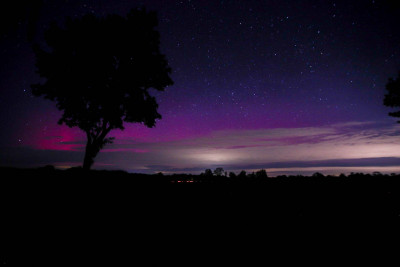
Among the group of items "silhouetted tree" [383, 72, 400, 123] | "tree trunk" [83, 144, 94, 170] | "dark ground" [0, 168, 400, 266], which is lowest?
"dark ground" [0, 168, 400, 266]

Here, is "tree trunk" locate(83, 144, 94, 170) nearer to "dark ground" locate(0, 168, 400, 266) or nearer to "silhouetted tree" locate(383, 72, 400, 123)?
"dark ground" locate(0, 168, 400, 266)

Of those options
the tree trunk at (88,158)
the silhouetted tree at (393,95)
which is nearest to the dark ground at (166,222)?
the tree trunk at (88,158)

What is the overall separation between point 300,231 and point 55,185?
7.67m

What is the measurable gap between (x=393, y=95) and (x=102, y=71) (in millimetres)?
27072

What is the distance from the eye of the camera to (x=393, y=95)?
19219mm

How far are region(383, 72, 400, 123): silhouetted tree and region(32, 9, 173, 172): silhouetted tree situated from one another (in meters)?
22.0

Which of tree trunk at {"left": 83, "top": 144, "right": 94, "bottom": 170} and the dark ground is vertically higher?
tree trunk at {"left": 83, "top": 144, "right": 94, "bottom": 170}

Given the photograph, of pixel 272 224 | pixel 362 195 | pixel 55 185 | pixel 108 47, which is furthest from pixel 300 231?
pixel 108 47

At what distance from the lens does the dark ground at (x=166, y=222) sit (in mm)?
3271

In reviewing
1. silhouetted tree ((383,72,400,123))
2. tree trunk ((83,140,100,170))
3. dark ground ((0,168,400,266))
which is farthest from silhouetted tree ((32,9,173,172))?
silhouetted tree ((383,72,400,123))

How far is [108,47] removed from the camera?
14898mm

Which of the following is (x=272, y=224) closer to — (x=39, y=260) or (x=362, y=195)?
(x=39, y=260)

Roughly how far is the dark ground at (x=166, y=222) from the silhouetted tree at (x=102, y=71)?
9043 millimetres

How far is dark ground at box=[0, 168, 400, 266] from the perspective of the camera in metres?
3.27
